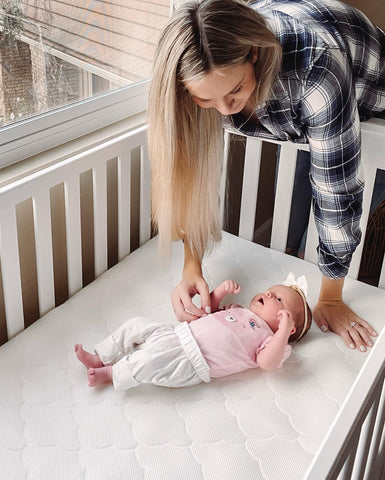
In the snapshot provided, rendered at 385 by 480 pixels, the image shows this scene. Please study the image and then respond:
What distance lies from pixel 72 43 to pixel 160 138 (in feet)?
1.30

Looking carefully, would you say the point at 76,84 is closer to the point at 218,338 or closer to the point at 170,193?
the point at 170,193

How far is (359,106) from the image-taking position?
1361mm

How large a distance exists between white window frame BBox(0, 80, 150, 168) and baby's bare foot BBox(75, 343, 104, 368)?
1.36ft

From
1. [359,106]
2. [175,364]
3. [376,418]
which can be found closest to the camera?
[376,418]

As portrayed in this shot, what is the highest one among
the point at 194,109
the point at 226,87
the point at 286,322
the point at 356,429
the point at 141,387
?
the point at 226,87

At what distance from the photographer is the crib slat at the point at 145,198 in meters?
1.58

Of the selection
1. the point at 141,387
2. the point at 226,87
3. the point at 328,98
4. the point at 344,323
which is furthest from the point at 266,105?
the point at 141,387

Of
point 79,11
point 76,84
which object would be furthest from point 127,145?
point 79,11

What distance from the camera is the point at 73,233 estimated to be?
140 cm

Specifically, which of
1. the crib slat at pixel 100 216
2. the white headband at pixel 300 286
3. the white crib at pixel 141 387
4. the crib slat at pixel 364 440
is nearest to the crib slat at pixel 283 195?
the white crib at pixel 141 387

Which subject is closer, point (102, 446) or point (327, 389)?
point (102, 446)

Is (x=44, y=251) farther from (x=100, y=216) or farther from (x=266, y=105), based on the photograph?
(x=266, y=105)

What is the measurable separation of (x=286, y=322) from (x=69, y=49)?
0.77 m

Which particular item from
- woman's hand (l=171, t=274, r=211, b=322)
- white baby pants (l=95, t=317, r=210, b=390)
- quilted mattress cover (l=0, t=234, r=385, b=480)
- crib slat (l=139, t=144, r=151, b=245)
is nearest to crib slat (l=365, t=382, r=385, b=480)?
quilted mattress cover (l=0, t=234, r=385, b=480)
